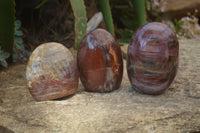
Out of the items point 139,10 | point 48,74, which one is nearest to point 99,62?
point 48,74

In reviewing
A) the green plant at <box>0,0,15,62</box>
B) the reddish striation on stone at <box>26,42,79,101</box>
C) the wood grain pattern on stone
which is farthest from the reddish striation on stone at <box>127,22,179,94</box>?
the green plant at <box>0,0,15,62</box>

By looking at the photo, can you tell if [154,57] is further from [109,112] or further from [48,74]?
[48,74]

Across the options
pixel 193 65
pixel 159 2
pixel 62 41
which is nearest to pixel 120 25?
pixel 159 2

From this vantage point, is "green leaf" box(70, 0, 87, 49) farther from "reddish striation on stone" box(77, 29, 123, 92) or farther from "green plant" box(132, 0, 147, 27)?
"green plant" box(132, 0, 147, 27)

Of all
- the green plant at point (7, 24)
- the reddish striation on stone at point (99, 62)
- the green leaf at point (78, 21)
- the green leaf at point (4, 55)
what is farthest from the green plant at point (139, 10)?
the green leaf at point (4, 55)

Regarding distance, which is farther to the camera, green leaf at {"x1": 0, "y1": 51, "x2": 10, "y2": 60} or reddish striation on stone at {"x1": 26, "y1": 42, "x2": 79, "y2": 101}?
green leaf at {"x1": 0, "y1": 51, "x2": 10, "y2": 60}
